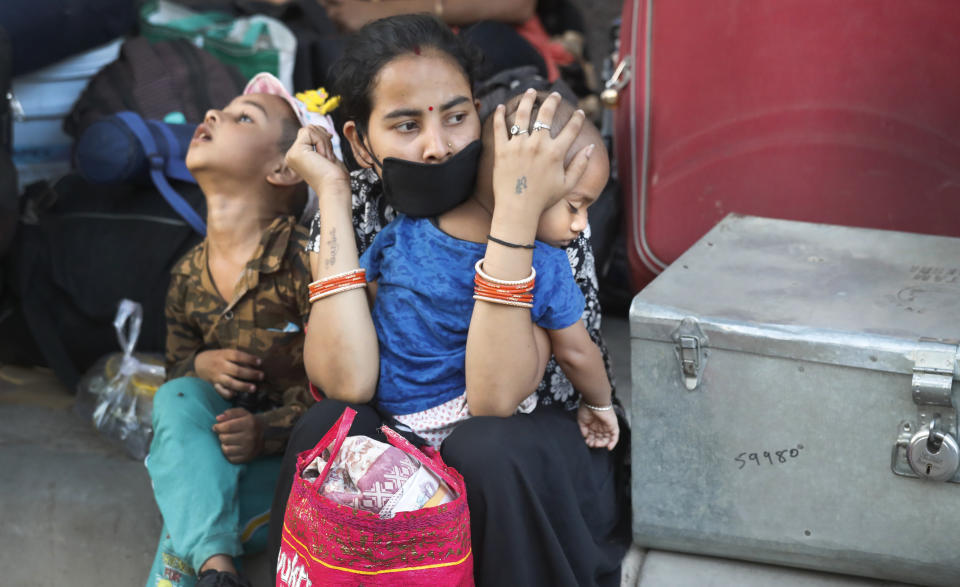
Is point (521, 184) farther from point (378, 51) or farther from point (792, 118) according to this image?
point (792, 118)

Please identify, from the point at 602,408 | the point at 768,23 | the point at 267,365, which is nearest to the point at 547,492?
the point at 602,408

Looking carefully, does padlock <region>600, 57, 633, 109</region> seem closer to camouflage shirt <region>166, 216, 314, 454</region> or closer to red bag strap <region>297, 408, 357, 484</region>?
camouflage shirt <region>166, 216, 314, 454</region>

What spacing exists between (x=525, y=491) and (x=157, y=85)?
193 centimetres

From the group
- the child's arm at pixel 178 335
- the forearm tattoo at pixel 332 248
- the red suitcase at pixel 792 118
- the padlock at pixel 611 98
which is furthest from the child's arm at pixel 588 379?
the padlock at pixel 611 98

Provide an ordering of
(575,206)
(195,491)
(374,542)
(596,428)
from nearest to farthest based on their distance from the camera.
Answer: (374,542) → (575,206) → (596,428) → (195,491)

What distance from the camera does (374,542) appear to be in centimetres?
146

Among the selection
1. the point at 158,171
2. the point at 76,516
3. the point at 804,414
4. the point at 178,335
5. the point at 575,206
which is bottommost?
the point at 76,516

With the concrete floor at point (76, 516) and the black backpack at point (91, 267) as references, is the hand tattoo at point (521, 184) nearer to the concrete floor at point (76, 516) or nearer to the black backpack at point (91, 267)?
the concrete floor at point (76, 516)

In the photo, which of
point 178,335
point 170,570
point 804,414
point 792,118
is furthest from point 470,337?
point 792,118

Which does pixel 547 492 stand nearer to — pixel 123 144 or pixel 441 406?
pixel 441 406

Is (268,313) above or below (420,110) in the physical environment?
below

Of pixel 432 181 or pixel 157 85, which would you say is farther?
pixel 157 85

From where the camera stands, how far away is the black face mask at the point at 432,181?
1664mm

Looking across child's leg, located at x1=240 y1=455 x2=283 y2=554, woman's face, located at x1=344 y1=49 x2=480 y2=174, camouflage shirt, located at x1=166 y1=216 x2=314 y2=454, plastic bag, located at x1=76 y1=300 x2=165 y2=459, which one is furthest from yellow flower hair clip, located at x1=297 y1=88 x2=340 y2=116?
plastic bag, located at x1=76 y1=300 x2=165 y2=459
